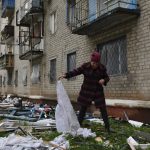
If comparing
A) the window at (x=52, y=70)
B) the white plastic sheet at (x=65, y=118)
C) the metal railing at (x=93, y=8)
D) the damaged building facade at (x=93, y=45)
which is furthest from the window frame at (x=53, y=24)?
the white plastic sheet at (x=65, y=118)

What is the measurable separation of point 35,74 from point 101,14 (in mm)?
9759

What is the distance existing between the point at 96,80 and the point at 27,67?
49.6ft

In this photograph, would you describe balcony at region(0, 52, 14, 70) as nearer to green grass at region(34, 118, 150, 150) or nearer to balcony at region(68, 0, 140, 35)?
balcony at region(68, 0, 140, 35)

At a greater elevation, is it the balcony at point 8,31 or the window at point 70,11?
the balcony at point 8,31

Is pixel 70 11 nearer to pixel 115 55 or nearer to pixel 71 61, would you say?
pixel 71 61

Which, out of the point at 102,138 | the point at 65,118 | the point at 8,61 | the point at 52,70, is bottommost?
the point at 102,138

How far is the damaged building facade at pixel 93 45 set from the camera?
9.54 metres

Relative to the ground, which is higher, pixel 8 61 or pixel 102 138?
pixel 8 61

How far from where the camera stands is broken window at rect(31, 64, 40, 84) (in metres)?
19.7

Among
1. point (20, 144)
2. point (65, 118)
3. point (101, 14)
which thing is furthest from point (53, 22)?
point (20, 144)

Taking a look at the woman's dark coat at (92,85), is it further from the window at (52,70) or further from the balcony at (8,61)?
the balcony at (8,61)

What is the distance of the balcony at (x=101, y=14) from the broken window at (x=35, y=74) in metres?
5.62

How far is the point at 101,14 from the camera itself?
11.0 m

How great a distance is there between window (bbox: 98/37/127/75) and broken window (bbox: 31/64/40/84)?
8345 mm
